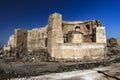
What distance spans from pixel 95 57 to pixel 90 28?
10.0 metres

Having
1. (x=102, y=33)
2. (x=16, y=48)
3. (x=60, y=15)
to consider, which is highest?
(x=60, y=15)

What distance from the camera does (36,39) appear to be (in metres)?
39.3

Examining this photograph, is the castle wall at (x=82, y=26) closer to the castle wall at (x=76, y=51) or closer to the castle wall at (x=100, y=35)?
the castle wall at (x=100, y=35)

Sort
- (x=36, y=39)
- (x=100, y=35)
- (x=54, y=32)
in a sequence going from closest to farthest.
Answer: (x=54, y=32)
(x=100, y=35)
(x=36, y=39)

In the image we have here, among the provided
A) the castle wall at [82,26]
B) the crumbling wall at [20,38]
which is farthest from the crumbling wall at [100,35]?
the crumbling wall at [20,38]

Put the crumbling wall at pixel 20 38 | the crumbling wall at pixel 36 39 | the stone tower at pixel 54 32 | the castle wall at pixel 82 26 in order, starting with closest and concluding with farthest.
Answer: the stone tower at pixel 54 32, the castle wall at pixel 82 26, the crumbling wall at pixel 36 39, the crumbling wall at pixel 20 38

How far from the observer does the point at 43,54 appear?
98.9ft

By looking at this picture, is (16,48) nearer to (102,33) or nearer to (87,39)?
(87,39)

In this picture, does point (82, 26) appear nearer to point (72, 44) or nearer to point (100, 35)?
point (100, 35)

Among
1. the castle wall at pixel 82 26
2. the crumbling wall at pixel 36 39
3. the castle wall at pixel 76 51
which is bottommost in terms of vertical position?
the castle wall at pixel 76 51

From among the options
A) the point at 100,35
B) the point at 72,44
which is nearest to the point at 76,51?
the point at 72,44

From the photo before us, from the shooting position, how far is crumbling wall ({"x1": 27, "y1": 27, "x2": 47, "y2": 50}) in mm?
37047

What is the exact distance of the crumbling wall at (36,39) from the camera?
3705 cm

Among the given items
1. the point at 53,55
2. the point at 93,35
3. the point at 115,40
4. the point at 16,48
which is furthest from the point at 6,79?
the point at 115,40
